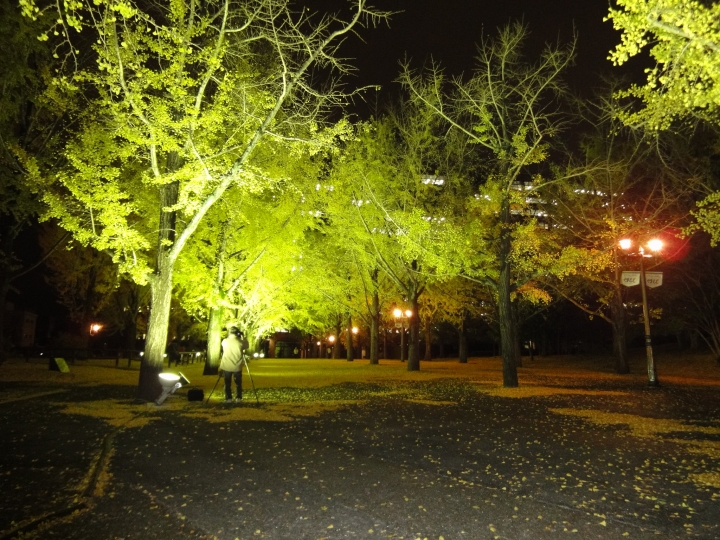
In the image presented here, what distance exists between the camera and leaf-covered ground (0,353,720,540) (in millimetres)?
4207

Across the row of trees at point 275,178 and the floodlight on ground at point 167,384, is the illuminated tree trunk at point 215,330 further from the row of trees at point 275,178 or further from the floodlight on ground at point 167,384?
the floodlight on ground at point 167,384

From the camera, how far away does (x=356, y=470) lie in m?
5.86

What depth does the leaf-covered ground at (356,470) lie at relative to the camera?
421cm

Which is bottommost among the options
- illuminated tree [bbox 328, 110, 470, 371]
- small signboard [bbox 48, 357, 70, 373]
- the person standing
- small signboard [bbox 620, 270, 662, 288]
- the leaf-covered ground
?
the leaf-covered ground

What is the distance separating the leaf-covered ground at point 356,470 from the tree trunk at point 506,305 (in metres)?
4.17

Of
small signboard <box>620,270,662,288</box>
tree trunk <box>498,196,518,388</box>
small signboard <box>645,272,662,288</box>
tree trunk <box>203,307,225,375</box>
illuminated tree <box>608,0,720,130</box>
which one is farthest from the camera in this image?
tree trunk <box>203,307,225,375</box>

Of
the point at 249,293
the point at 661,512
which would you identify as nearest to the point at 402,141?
the point at 249,293

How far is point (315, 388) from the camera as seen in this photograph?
1566 centimetres

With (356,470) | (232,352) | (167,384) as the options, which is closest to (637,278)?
(232,352)

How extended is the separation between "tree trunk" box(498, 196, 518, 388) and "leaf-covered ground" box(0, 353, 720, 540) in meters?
4.17

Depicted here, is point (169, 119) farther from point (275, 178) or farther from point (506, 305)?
point (506, 305)

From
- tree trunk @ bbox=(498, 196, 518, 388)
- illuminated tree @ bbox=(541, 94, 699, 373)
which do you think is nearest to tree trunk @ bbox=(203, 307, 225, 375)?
tree trunk @ bbox=(498, 196, 518, 388)

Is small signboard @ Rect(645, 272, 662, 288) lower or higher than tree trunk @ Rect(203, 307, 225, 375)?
higher

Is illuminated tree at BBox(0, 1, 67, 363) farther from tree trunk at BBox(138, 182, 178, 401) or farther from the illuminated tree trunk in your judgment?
the illuminated tree trunk
